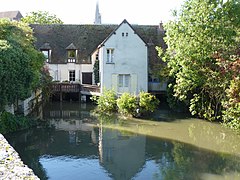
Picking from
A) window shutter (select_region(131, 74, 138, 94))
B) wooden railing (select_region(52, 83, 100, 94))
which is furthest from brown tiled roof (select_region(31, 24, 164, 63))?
window shutter (select_region(131, 74, 138, 94))

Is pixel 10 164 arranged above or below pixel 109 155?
above

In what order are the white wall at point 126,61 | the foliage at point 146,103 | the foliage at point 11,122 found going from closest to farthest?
1. the foliage at point 11,122
2. the foliage at point 146,103
3. the white wall at point 126,61

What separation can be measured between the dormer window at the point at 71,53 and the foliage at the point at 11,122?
16.0 meters

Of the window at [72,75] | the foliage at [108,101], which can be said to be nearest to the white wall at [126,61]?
the foliage at [108,101]

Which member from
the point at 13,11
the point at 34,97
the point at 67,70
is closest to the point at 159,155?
the point at 34,97

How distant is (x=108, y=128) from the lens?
2442 centimetres

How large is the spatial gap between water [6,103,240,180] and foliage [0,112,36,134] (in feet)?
1.72

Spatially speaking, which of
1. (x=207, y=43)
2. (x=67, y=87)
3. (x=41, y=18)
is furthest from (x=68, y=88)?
(x=41, y=18)

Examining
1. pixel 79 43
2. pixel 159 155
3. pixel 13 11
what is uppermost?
pixel 13 11

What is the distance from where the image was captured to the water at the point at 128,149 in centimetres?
1575

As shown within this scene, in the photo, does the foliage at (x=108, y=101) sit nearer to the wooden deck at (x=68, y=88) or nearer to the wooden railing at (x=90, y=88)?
the wooden railing at (x=90, y=88)

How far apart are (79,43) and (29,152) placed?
22798 millimetres

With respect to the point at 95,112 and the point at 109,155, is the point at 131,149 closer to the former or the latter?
the point at 109,155

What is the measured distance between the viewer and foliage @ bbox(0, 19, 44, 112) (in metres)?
20.9
